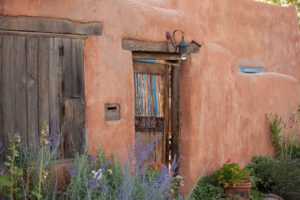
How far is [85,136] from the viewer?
438 centimetres

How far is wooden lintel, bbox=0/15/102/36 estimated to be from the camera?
3.94m

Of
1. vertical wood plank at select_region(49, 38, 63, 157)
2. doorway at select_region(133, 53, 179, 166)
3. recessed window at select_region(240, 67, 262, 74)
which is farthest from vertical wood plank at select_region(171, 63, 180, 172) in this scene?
recessed window at select_region(240, 67, 262, 74)

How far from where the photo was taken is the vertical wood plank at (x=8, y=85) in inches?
153

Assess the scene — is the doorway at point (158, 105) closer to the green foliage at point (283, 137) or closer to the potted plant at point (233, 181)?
the potted plant at point (233, 181)

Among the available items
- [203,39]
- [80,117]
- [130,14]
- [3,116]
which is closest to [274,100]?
[203,39]

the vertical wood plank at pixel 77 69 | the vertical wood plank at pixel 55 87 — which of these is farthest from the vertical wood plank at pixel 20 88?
the vertical wood plank at pixel 77 69

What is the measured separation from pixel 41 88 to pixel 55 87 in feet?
0.56

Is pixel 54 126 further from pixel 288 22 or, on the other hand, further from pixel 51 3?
pixel 288 22

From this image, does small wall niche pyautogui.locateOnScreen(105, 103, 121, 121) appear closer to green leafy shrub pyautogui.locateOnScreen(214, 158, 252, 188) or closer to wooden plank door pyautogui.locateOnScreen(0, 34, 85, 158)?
wooden plank door pyautogui.locateOnScreen(0, 34, 85, 158)

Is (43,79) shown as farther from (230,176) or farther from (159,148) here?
(230,176)

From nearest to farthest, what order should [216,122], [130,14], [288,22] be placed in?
[130,14] → [216,122] → [288,22]

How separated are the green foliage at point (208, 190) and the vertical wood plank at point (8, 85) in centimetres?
318

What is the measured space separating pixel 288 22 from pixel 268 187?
4920mm

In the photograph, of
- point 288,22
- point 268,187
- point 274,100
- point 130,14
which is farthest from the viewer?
point 288,22
